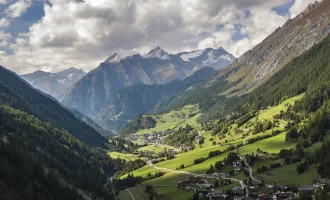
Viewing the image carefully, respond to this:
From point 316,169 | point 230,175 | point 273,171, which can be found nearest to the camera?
point 316,169

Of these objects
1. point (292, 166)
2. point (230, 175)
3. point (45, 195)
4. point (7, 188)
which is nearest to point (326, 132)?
point (292, 166)

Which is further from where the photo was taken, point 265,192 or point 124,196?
point 124,196

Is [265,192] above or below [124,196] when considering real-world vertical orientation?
below

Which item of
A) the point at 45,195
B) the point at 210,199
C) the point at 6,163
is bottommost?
the point at 210,199

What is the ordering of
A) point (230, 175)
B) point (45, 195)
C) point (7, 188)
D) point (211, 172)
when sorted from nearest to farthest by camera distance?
point (7, 188), point (45, 195), point (230, 175), point (211, 172)

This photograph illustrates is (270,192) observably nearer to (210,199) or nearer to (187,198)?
(210,199)

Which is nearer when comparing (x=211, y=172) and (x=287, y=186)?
(x=287, y=186)

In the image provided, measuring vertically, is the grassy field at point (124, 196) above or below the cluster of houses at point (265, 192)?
above

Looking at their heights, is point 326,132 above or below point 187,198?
above

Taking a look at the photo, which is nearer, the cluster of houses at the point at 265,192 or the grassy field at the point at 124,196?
the cluster of houses at the point at 265,192

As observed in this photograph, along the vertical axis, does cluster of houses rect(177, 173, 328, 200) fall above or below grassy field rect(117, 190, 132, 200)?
below

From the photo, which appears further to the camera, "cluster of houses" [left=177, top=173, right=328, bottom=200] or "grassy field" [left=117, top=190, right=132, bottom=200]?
"grassy field" [left=117, top=190, right=132, bottom=200]
